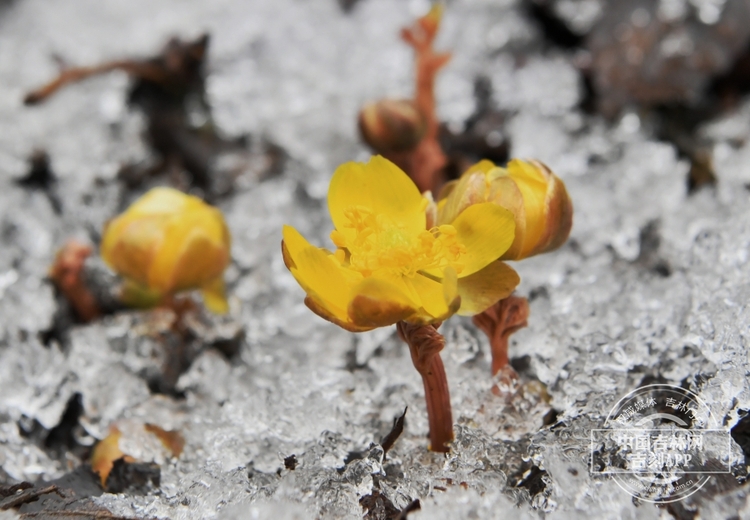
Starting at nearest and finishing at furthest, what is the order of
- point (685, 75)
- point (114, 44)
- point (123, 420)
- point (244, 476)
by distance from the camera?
point (244, 476) → point (123, 420) → point (685, 75) → point (114, 44)

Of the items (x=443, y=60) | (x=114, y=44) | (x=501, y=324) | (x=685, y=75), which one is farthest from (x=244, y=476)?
(x=114, y=44)

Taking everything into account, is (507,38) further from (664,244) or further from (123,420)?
(123,420)

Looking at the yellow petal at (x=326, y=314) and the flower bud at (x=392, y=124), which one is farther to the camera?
the flower bud at (x=392, y=124)

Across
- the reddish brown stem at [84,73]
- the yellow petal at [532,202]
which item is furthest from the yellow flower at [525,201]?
the reddish brown stem at [84,73]

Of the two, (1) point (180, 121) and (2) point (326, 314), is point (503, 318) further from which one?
(1) point (180, 121)

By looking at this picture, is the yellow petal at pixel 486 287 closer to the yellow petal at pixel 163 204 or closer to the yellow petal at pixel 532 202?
the yellow petal at pixel 532 202
